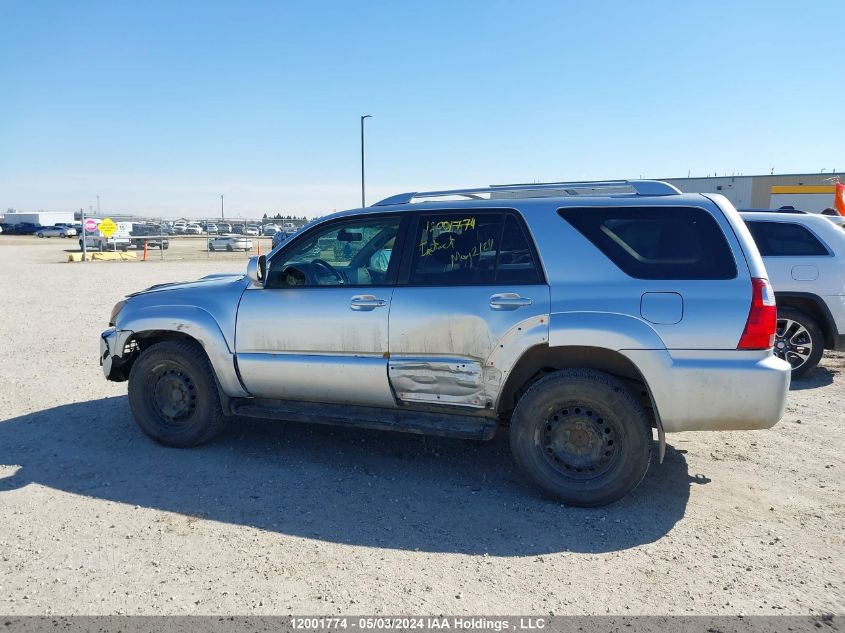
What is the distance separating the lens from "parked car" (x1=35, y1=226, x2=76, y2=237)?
62.3 meters

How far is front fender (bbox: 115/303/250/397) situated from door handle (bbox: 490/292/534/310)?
207 cm

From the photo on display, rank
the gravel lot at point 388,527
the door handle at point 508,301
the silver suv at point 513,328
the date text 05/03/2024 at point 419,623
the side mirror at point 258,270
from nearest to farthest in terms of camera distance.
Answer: the date text 05/03/2024 at point 419,623 < the gravel lot at point 388,527 < the silver suv at point 513,328 < the door handle at point 508,301 < the side mirror at point 258,270

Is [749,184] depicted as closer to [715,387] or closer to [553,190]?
[553,190]

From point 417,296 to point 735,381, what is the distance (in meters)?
2.06

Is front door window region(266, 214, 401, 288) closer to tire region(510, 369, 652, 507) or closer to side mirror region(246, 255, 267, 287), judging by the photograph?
side mirror region(246, 255, 267, 287)

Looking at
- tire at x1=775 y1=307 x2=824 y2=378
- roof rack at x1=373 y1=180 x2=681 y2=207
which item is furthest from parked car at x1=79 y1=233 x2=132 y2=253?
tire at x1=775 y1=307 x2=824 y2=378

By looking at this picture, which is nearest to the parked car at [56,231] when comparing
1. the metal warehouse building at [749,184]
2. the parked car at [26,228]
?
the parked car at [26,228]

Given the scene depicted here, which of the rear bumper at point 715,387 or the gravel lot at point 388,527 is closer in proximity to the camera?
the gravel lot at point 388,527

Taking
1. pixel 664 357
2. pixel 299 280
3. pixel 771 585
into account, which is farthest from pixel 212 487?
pixel 771 585

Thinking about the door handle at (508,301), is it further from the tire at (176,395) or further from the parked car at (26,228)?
the parked car at (26,228)

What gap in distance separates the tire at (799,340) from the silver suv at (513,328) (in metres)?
3.88

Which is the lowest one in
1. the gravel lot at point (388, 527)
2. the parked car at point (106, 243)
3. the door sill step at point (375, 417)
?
the gravel lot at point (388, 527)

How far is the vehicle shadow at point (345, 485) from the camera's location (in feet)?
12.6

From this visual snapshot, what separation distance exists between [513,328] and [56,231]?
72367 mm
